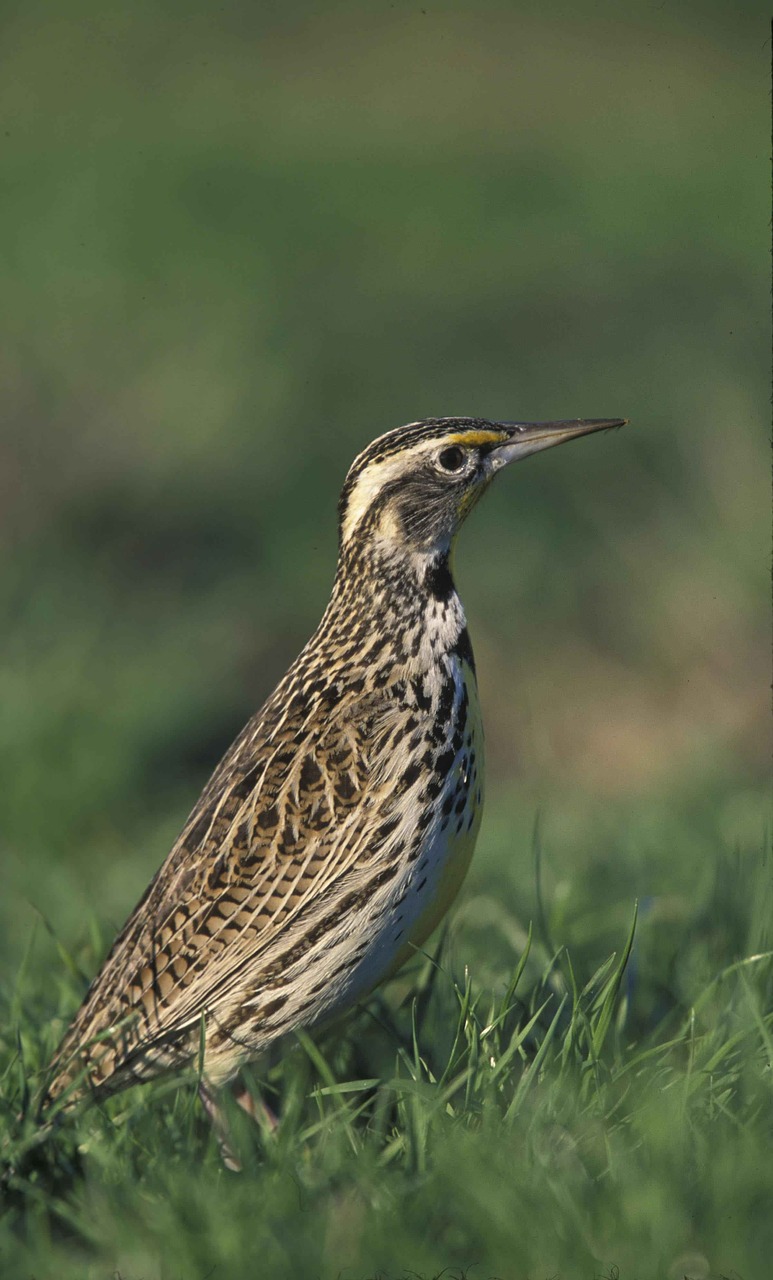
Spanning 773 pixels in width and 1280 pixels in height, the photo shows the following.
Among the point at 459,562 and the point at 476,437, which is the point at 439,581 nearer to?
the point at 476,437

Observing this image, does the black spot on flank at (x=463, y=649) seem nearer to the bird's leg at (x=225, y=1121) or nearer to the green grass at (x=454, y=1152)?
the green grass at (x=454, y=1152)

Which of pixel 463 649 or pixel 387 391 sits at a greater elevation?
pixel 387 391

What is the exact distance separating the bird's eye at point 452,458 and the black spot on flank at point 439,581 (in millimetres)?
272

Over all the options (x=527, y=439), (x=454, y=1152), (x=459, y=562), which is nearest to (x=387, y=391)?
(x=459, y=562)

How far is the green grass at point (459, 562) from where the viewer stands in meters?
3.74

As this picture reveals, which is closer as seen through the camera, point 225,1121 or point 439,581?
point 225,1121

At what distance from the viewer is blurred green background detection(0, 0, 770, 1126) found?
7898 mm

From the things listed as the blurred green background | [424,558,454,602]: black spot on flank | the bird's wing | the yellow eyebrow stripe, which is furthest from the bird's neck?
the blurred green background

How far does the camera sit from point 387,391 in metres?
11.5

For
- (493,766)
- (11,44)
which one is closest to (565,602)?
(493,766)

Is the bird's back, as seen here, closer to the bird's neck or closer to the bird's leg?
the bird's neck

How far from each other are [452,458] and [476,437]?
9cm

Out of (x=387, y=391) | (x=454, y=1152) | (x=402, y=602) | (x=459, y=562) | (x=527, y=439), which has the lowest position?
(x=454, y=1152)

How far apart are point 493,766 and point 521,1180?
196 inches
